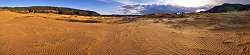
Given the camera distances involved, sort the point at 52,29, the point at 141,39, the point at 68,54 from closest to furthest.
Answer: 1. the point at 68,54
2. the point at 141,39
3. the point at 52,29

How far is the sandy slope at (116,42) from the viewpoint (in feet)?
51.5

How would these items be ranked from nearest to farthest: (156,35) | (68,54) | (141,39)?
A: (68,54) → (141,39) → (156,35)

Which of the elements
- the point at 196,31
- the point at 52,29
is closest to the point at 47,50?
the point at 52,29

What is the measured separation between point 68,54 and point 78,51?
1.47 ft

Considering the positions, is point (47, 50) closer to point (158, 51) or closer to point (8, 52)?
point (8, 52)

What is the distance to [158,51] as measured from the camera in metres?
15.8

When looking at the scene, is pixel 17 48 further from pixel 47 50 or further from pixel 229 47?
pixel 229 47

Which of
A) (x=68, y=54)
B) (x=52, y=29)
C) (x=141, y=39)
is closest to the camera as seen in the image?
(x=68, y=54)

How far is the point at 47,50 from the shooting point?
625 inches

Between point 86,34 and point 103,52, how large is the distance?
13.5 feet

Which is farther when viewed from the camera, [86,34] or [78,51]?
[86,34]

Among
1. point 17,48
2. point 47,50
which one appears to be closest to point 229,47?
point 47,50

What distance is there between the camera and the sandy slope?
1569 centimetres

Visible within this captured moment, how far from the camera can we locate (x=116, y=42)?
57.1 feet
